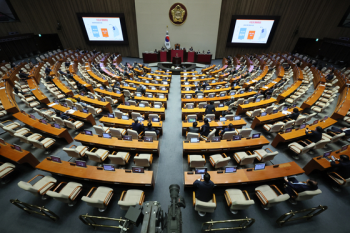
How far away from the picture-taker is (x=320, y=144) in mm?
5211

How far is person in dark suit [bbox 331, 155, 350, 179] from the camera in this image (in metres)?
4.07

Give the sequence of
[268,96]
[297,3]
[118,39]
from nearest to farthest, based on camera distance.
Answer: [268,96], [297,3], [118,39]

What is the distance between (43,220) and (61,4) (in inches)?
928

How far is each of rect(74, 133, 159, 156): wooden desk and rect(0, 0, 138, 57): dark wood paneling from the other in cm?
1748

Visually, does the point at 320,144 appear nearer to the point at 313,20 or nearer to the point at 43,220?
the point at 43,220

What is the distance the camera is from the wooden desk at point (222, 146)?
5138mm

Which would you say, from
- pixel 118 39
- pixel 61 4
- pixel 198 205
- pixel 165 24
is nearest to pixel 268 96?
pixel 198 205

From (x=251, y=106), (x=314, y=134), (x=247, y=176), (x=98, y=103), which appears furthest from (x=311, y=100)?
(x=98, y=103)

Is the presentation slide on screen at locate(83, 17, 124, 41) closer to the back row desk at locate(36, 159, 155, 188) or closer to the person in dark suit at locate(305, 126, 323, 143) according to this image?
the back row desk at locate(36, 159, 155, 188)

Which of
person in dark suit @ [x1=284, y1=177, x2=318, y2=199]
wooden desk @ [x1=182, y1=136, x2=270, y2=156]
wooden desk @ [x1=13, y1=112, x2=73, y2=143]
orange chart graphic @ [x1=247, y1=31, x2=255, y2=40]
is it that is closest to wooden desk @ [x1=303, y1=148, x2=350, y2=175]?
person in dark suit @ [x1=284, y1=177, x2=318, y2=199]

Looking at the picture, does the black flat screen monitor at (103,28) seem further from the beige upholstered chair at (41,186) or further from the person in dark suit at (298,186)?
the person in dark suit at (298,186)

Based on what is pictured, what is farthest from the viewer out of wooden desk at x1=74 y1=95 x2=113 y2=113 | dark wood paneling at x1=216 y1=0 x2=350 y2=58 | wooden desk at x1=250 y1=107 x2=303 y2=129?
dark wood paneling at x1=216 y1=0 x2=350 y2=58

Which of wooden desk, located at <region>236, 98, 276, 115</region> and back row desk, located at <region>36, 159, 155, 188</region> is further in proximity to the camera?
wooden desk, located at <region>236, 98, 276, 115</region>

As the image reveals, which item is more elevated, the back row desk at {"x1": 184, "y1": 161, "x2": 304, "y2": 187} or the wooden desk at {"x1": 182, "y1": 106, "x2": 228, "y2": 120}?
the wooden desk at {"x1": 182, "y1": 106, "x2": 228, "y2": 120}
